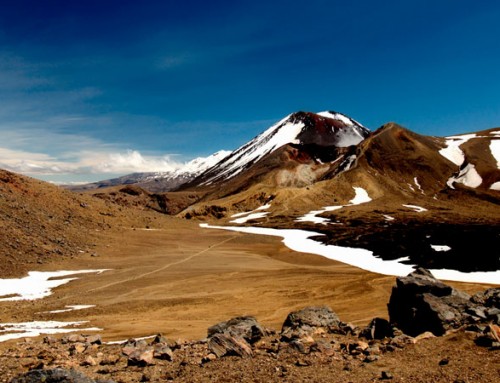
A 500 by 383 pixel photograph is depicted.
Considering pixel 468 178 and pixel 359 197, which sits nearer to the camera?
pixel 359 197

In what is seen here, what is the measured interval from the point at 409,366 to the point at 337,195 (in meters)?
136

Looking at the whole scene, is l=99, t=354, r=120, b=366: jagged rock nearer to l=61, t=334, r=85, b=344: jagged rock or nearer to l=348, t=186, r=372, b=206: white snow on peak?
l=61, t=334, r=85, b=344: jagged rock

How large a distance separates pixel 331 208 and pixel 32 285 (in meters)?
102

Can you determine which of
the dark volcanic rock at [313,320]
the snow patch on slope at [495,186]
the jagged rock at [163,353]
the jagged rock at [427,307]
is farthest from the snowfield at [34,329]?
the snow patch on slope at [495,186]

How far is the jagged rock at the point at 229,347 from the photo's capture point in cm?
1305

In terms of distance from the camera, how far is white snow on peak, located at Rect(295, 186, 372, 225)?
10535cm

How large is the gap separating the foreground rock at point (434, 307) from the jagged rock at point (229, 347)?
6.68 m

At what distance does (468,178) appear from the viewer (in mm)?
156750

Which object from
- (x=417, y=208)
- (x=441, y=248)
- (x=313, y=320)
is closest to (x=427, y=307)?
(x=313, y=320)

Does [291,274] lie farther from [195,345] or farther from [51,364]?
[51,364]

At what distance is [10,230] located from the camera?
47094 millimetres

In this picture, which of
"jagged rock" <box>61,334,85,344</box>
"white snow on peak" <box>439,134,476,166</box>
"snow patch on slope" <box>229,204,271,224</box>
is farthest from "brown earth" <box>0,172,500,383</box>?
"white snow on peak" <box>439,134,476,166</box>

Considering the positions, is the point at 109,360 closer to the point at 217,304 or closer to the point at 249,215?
the point at 217,304

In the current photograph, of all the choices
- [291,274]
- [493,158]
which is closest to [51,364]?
[291,274]
